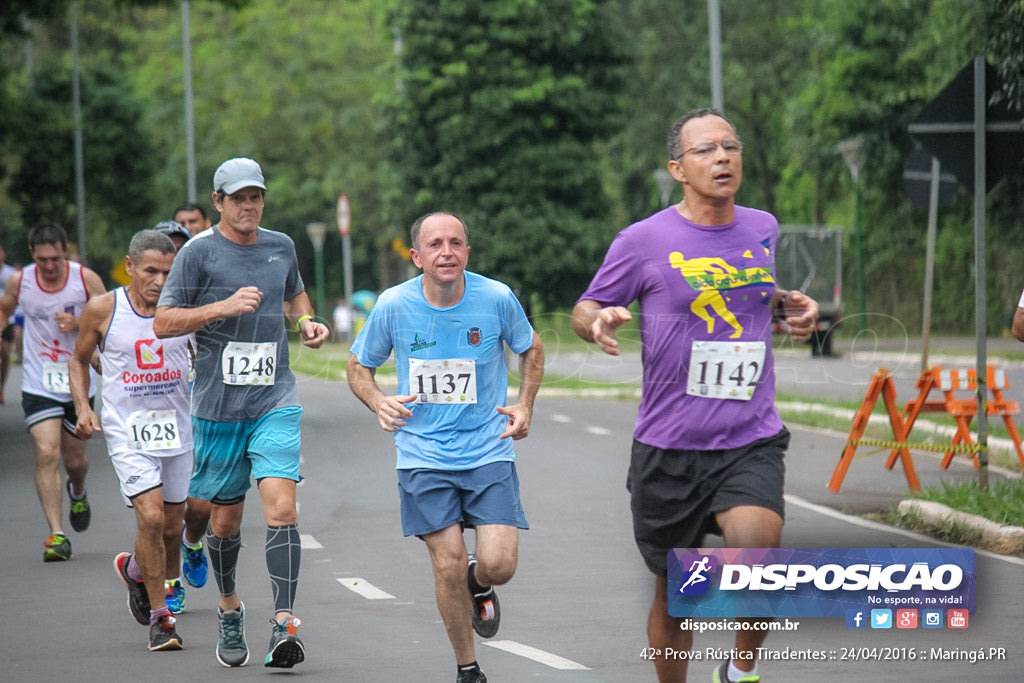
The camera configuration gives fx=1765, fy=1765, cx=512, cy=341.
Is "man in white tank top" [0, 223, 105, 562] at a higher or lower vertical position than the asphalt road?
higher

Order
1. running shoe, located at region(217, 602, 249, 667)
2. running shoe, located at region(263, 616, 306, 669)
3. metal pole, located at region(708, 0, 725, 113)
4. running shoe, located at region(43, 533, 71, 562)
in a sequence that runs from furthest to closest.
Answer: metal pole, located at region(708, 0, 725, 113) < running shoe, located at region(43, 533, 71, 562) < running shoe, located at region(217, 602, 249, 667) < running shoe, located at region(263, 616, 306, 669)

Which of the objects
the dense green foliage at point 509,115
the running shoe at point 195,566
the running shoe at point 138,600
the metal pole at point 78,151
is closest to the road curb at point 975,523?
the dense green foliage at point 509,115

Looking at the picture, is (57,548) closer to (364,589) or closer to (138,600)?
(364,589)

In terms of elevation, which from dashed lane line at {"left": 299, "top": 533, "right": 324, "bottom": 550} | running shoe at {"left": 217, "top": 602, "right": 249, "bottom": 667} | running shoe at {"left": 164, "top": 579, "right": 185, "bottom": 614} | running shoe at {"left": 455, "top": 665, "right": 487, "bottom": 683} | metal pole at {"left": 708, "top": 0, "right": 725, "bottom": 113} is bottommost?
dashed lane line at {"left": 299, "top": 533, "right": 324, "bottom": 550}

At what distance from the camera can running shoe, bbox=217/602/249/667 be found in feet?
25.2

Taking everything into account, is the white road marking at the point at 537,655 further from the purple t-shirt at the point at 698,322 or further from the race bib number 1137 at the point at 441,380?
the purple t-shirt at the point at 698,322

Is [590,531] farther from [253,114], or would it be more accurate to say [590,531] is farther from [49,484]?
[253,114]

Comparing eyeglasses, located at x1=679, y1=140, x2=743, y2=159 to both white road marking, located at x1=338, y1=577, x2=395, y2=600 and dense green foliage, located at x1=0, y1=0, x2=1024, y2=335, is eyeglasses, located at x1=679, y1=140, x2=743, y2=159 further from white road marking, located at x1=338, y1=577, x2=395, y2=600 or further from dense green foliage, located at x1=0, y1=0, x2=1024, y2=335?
dense green foliage, located at x1=0, y1=0, x2=1024, y2=335

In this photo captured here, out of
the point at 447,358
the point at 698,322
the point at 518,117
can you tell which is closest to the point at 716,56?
the point at 518,117

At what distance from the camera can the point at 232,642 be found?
25.3 feet

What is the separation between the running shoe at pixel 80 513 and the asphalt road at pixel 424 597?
19 cm

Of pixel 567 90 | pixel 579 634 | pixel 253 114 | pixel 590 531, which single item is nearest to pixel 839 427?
pixel 590 531

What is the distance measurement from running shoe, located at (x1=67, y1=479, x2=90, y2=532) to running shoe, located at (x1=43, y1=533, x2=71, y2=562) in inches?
17.0

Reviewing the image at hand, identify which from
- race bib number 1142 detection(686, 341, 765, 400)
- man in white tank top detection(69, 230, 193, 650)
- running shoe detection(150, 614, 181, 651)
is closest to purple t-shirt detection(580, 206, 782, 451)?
race bib number 1142 detection(686, 341, 765, 400)
